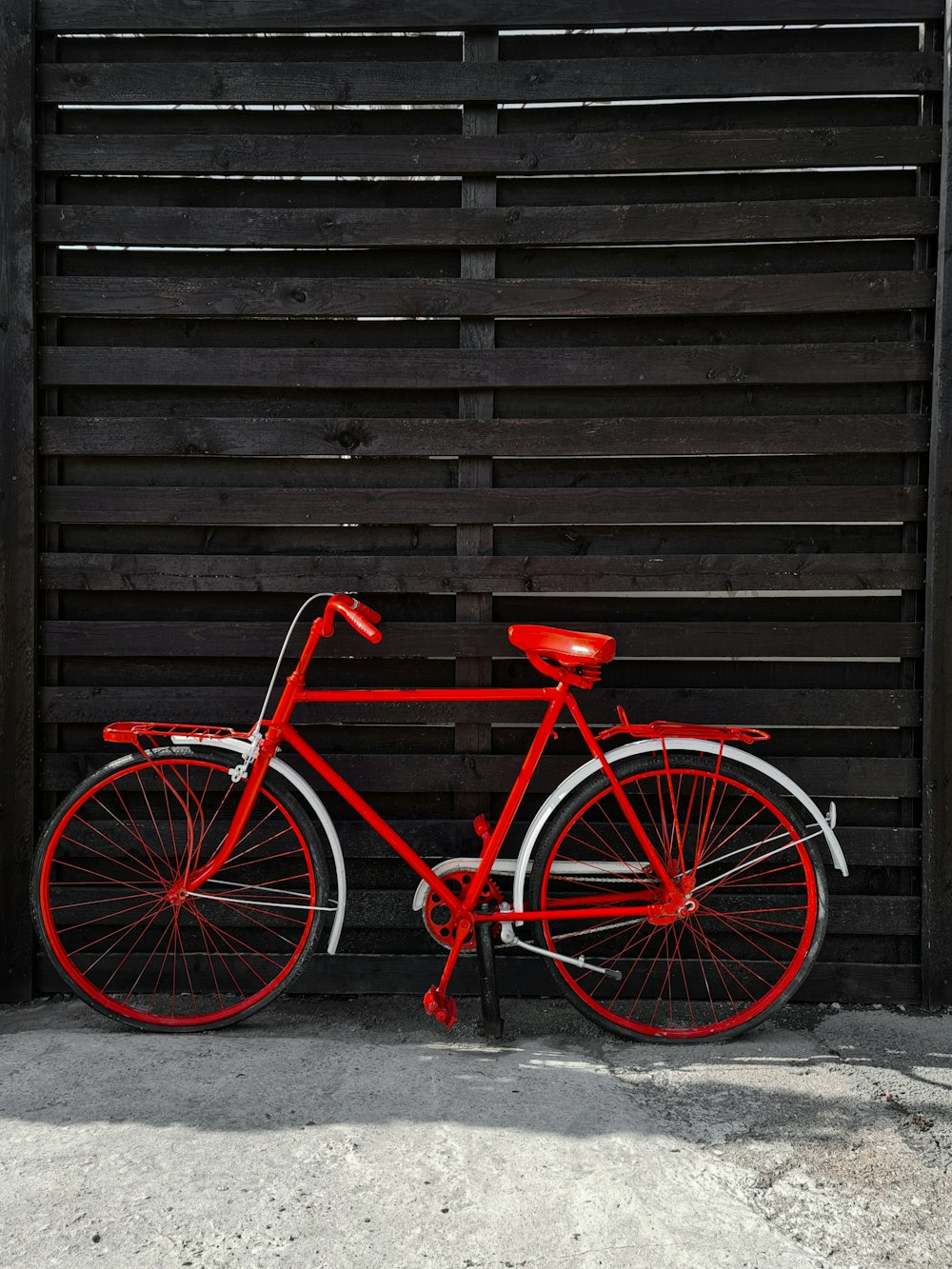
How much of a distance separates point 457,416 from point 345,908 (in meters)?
1.75

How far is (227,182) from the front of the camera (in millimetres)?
3363

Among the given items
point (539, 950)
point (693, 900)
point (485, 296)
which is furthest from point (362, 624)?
point (693, 900)

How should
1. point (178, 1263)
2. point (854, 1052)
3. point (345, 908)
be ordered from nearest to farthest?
point (178, 1263) → point (854, 1052) → point (345, 908)

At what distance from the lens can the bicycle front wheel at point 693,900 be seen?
3.09m

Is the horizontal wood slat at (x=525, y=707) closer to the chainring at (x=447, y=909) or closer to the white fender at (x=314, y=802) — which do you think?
the white fender at (x=314, y=802)

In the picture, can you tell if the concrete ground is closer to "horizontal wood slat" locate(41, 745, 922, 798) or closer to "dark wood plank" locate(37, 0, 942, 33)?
"horizontal wood slat" locate(41, 745, 922, 798)

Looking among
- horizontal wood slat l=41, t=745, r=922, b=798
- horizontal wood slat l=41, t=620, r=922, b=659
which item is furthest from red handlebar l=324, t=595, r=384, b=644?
horizontal wood slat l=41, t=745, r=922, b=798

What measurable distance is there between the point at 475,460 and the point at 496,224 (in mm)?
805

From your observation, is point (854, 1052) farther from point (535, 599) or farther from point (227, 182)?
point (227, 182)

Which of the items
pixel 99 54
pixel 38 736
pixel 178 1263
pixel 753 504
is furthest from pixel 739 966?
pixel 99 54

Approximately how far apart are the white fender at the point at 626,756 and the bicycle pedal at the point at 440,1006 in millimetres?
350

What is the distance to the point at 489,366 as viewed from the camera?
10.9 feet

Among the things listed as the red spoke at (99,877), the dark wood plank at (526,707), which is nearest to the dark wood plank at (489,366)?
the dark wood plank at (526,707)

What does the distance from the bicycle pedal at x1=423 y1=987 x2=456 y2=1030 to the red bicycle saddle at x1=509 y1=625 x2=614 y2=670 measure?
1.06 metres
